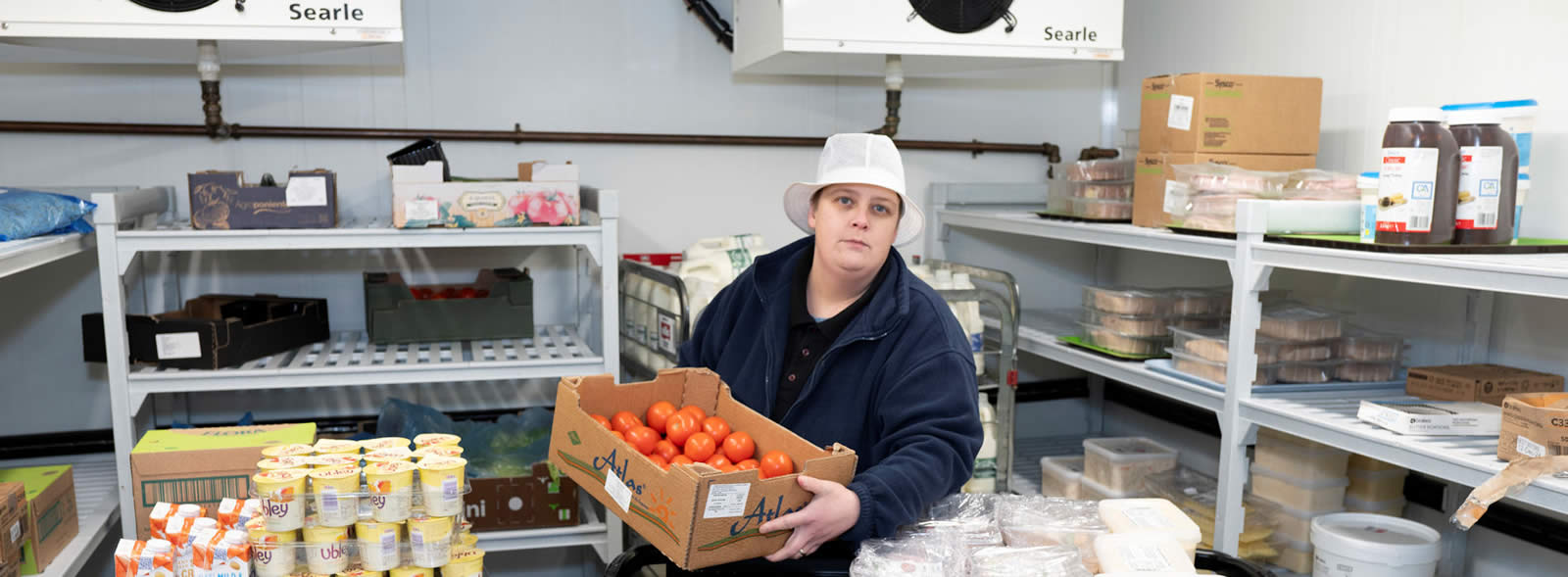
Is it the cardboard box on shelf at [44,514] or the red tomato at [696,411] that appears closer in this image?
the red tomato at [696,411]

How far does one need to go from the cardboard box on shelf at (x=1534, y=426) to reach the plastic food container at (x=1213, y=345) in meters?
Answer: 0.64

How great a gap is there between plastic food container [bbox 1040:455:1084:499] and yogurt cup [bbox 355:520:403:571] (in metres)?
2.32

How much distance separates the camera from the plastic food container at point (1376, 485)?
2.88 meters

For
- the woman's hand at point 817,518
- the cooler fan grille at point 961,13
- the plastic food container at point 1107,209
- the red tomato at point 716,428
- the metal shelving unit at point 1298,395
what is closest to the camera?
the woman's hand at point 817,518

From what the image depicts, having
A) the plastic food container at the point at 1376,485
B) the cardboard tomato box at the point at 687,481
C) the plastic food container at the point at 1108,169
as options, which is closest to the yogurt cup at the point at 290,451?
the cardboard tomato box at the point at 687,481

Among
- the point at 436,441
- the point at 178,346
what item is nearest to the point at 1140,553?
the point at 436,441

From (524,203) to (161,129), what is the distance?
52.7 inches

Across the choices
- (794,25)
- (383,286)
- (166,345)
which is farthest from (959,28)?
(166,345)

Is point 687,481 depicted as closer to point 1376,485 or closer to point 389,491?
point 389,491

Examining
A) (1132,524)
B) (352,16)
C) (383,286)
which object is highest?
(352,16)

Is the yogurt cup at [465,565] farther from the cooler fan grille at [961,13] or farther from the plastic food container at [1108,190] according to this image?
the plastic food container at [1108,190]

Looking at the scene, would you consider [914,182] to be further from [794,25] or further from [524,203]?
[524,203]

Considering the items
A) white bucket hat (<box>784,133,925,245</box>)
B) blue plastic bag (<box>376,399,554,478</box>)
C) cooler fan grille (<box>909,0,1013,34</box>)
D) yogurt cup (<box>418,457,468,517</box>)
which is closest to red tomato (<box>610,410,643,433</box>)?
yogurt cup (<box>418,457,468,517</box>)

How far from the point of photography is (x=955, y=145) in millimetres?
4160
